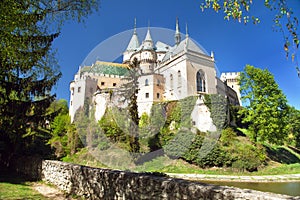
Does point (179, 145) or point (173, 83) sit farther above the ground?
point (173, 83)

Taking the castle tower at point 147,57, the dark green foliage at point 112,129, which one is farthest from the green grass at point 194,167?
the castle tower at point 147,57

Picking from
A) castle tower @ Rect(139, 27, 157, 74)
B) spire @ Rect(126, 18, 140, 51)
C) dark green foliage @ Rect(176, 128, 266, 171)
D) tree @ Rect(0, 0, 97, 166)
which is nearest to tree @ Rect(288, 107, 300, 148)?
dark green foliage @ Rect(176, 128, 266, 171)

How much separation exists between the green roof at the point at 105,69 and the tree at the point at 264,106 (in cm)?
2265

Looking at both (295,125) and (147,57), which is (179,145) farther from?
(147,57)

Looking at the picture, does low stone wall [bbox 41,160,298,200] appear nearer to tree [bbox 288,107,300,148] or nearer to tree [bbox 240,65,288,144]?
tree [bbox 240,65,288,144]

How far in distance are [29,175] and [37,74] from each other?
5312 millimetres

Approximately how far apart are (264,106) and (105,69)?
29094mm

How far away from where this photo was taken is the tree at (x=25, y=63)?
504 centimetres

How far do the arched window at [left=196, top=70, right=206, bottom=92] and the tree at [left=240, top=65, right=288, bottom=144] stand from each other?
283 inches

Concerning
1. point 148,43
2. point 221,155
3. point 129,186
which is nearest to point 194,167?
point 221,155

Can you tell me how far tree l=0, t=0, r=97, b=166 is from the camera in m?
5.04

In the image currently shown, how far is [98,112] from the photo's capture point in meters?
31.8

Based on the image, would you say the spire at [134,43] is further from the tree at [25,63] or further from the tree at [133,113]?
the tree at [25,63]

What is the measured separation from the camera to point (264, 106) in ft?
68.8
